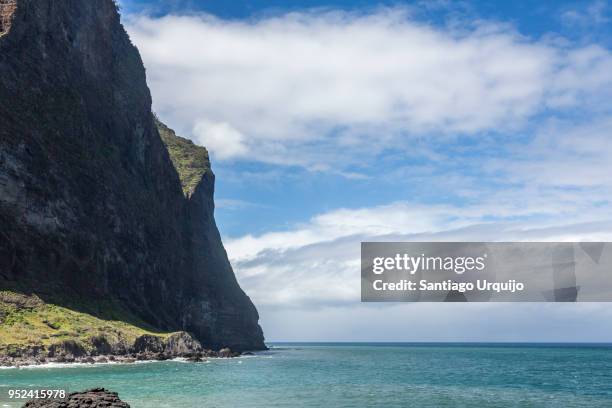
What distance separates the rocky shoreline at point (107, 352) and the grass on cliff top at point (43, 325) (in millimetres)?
1138

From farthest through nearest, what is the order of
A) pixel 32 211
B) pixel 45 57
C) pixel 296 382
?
1. pixel 45 57
2. pixel 32 211
3. pixel 296 382

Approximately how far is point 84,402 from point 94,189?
110 m

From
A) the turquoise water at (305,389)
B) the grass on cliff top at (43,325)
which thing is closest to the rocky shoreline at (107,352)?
the grass on cliff top at (43,325)

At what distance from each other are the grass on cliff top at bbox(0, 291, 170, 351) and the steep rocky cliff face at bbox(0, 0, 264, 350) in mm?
3670

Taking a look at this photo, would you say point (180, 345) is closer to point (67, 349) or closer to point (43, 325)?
point (67, 349)

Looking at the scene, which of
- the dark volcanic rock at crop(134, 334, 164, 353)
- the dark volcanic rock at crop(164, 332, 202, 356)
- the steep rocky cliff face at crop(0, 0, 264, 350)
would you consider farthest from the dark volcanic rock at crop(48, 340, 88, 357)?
the dark volcanic rock at crop(164, 332, 202, 356)

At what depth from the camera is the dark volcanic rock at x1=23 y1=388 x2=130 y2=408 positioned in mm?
34406

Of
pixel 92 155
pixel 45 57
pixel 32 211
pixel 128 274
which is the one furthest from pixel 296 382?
pixel 45 57

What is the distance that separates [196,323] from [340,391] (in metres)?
108

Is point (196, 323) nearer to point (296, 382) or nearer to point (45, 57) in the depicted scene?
point (45, 57)

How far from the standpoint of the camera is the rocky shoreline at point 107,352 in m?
92.9

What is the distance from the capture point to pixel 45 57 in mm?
134375

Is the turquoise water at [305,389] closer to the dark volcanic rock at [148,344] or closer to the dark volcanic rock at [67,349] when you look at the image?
the dark volcanic rock at [67,349]

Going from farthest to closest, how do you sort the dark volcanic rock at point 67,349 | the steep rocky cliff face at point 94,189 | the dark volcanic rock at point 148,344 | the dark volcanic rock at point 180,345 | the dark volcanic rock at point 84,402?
the dark volcanic rock at point 180,345, the dark volcanic rock at point 148,344, the steep rocky cliff face at point 94,189, the dark volcanic rock at point 67,349, the dark volcanic rock at point 84,402
